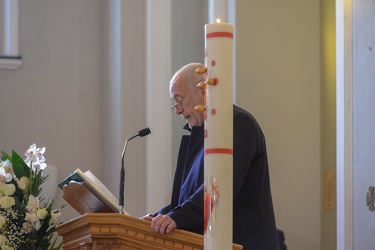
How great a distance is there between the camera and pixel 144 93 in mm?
6254

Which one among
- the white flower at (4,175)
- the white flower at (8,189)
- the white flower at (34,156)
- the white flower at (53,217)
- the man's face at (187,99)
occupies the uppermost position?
the man's face at (187,99)

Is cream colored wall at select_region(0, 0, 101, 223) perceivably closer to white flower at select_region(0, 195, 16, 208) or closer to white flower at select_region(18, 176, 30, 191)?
white flower at select_region(18, 176, 30, 191)

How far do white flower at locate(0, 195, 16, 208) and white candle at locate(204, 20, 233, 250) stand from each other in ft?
5.53

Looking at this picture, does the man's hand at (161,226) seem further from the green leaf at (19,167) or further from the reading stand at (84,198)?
the green leaf at (19,167)

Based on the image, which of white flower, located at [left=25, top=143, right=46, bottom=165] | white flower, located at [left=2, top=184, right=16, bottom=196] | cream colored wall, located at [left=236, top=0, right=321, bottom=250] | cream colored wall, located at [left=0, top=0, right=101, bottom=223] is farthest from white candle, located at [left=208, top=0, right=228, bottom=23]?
white flower, located at [left=2, top=184, right=16, bottom=196]

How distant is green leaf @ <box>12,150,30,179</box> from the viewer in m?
3.71

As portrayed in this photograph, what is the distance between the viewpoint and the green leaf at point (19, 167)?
3713mm

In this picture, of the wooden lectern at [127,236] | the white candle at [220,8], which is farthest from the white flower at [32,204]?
the white candle at [220,8]

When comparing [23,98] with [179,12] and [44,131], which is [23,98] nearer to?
[44,131]

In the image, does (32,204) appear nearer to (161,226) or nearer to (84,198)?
(84,198)

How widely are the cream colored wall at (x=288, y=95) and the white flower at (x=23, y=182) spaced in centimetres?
220

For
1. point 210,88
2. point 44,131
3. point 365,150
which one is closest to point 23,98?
point 44,131

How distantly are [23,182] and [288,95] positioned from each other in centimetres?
253

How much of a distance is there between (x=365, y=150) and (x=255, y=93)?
51.6 inches
